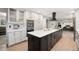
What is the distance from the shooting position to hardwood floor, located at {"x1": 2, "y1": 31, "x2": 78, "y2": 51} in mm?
1895

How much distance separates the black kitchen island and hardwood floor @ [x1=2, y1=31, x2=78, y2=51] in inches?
3.4

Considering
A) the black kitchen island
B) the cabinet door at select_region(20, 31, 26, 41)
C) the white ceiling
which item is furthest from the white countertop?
the white ceiling

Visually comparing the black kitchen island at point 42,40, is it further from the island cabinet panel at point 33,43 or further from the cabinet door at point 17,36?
the cabinet door at point 17,36

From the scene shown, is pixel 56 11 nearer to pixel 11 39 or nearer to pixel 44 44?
pixel 44 44

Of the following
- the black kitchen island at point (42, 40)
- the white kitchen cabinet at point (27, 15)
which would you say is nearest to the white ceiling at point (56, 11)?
the white kitchen cabinet at point (27, 15)

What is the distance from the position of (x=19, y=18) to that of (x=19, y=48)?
0.63 m

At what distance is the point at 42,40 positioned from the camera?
76.0 inches

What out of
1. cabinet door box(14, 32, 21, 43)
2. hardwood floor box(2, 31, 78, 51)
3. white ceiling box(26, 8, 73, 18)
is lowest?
hardwood floor box(2, 31, 78, 51)

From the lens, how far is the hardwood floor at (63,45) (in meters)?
1.90

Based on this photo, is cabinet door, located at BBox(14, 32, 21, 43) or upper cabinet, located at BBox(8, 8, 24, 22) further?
cabinet door, located at BBox(14, 32, 21, 43)

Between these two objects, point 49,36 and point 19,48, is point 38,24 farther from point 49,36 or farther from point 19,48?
point 19,48

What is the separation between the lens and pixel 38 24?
1.98 metres

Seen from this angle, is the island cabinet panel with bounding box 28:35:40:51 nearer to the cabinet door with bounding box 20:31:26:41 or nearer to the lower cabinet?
the cabinet door with bounding box 20:31:26:41
